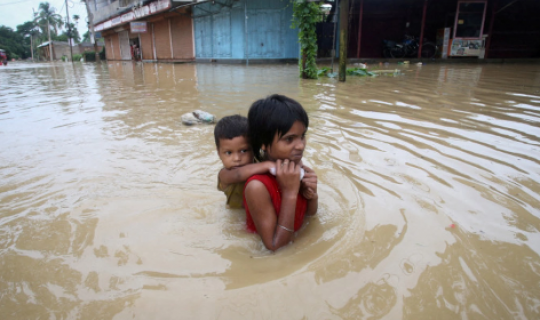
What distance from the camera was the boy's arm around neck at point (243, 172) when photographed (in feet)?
5.47

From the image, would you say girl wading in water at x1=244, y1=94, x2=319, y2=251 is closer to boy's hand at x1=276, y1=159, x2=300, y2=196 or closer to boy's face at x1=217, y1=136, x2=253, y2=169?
boy's hand at x1=276, y1=159, x2=300, y2=196

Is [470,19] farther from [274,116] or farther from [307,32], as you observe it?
[274,116]

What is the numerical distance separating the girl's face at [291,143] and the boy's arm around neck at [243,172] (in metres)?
0.07

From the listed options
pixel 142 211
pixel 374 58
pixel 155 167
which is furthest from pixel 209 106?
pixel 374 58

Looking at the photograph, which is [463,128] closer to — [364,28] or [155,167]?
[155,167]

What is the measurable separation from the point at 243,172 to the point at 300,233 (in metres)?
0.48

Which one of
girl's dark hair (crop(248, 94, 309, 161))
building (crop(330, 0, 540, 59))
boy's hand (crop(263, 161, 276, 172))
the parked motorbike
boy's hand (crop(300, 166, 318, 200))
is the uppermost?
building (crop(330, 0, 540, 59))

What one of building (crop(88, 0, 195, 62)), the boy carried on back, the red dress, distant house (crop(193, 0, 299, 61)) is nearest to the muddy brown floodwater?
the red dress

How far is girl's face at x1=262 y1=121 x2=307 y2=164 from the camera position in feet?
5.38

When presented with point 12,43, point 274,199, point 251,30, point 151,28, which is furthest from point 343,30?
point 12,43

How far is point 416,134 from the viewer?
3.39 m

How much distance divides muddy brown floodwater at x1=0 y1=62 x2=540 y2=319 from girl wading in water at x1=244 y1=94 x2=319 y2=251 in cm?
14

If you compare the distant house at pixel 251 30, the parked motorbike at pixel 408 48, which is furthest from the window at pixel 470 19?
the distant house at pixel 251 30

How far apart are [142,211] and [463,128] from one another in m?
3.22
